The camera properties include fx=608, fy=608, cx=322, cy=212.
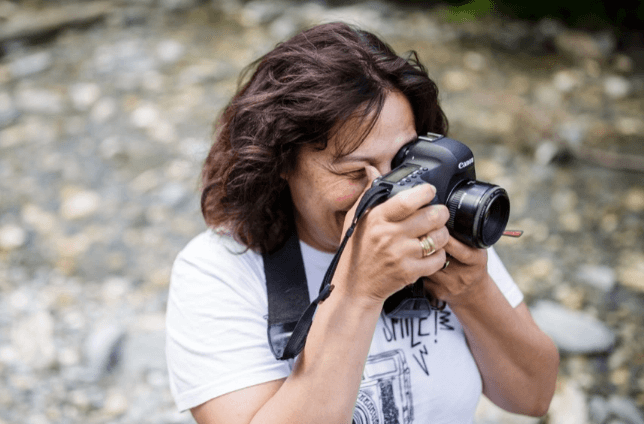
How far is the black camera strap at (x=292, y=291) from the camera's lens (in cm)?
99

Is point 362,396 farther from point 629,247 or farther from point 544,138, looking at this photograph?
point 544,138

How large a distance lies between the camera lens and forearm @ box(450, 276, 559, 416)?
0.10m

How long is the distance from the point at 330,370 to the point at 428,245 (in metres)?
0.26

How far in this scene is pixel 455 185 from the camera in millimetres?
1111

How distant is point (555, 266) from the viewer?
7.95 ft

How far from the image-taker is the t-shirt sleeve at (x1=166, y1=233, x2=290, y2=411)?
107 centimetres

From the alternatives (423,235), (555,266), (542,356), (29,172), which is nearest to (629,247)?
(555,266)

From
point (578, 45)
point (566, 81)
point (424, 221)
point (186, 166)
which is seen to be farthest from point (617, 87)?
point (424, 221)

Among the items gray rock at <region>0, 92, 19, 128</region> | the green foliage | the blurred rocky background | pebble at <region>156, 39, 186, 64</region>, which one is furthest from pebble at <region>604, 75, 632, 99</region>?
gray rock at <region>0, 92, 19, 128</region>

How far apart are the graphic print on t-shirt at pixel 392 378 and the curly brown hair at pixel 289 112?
0.29m

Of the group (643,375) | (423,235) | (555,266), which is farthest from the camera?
(555,266)

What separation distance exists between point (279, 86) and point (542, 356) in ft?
2.47

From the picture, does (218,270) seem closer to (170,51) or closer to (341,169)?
(341,169)

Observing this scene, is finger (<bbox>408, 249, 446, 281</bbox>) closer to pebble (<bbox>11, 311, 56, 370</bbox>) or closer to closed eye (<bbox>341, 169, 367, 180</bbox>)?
closed eye (<bbox>341, 169, 367, 180</bbox>)
